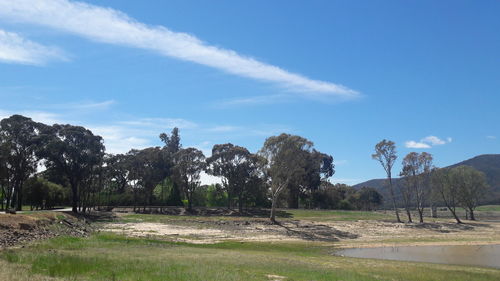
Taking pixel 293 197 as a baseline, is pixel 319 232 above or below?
below

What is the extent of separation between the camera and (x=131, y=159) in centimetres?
9381

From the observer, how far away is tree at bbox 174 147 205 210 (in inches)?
3531

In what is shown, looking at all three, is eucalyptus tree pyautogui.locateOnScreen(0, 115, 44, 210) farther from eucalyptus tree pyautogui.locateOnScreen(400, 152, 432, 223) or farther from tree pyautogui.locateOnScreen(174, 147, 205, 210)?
eucalyptus tree pyautogui.locateOnScreen(400, 152, 432, 223)

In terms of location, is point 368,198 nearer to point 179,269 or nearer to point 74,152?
point 74,152

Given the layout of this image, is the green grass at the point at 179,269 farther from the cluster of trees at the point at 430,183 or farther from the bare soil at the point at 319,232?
the cluster of trees at the point at 430,183

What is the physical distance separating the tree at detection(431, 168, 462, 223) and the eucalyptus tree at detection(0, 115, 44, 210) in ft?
249

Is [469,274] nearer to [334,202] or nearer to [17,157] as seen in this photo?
[17,157]

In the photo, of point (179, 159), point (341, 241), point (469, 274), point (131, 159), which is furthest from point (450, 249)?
point (131, 159)

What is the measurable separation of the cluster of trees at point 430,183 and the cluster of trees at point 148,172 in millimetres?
15810

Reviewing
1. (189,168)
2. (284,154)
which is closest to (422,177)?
(284,154)

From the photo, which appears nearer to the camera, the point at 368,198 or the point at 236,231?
the point at 236,231

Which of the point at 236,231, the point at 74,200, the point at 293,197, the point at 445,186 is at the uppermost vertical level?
the point at 445,186

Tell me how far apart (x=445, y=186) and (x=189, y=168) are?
5671 centimetres

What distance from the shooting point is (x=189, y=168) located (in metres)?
89.6
